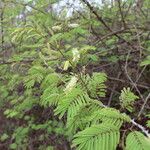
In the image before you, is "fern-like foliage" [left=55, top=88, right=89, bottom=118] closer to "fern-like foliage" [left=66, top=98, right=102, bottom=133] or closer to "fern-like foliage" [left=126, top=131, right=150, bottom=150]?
"fern-like foliage" [left=66, top=98, right=102, bottom=133]

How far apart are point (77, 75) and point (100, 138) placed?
1.68 ft

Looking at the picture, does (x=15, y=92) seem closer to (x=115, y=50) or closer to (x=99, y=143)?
(x=115, y=50)

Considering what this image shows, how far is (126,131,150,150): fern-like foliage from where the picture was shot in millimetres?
1275

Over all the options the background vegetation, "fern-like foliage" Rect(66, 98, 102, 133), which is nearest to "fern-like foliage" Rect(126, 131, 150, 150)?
the background vegetation

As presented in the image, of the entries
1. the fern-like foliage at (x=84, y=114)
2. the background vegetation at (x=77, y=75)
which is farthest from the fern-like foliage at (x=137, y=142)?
the fern-like foliage at (x=84, y=114)

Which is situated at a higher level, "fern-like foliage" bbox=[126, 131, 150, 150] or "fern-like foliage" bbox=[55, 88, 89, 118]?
"fern-like foliage" bbox=[55, 88, 89, 118]

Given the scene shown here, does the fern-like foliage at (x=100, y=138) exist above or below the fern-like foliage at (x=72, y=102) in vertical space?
below

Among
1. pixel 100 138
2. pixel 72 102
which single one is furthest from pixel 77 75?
pixel 100 138

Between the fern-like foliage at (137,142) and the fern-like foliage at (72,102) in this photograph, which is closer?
the fern-like foliage at (137,142)

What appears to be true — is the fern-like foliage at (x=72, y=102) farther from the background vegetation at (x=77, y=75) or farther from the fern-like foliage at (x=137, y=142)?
the fern-like foliage at (x=137, y=142)

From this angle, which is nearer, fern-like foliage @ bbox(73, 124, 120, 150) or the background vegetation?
fern-like foliage @ bbox(73, 124, 120, 150)

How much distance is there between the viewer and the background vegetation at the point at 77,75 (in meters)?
1.56

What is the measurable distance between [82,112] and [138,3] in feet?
9.94

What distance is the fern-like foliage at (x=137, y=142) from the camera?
1.28 meters
